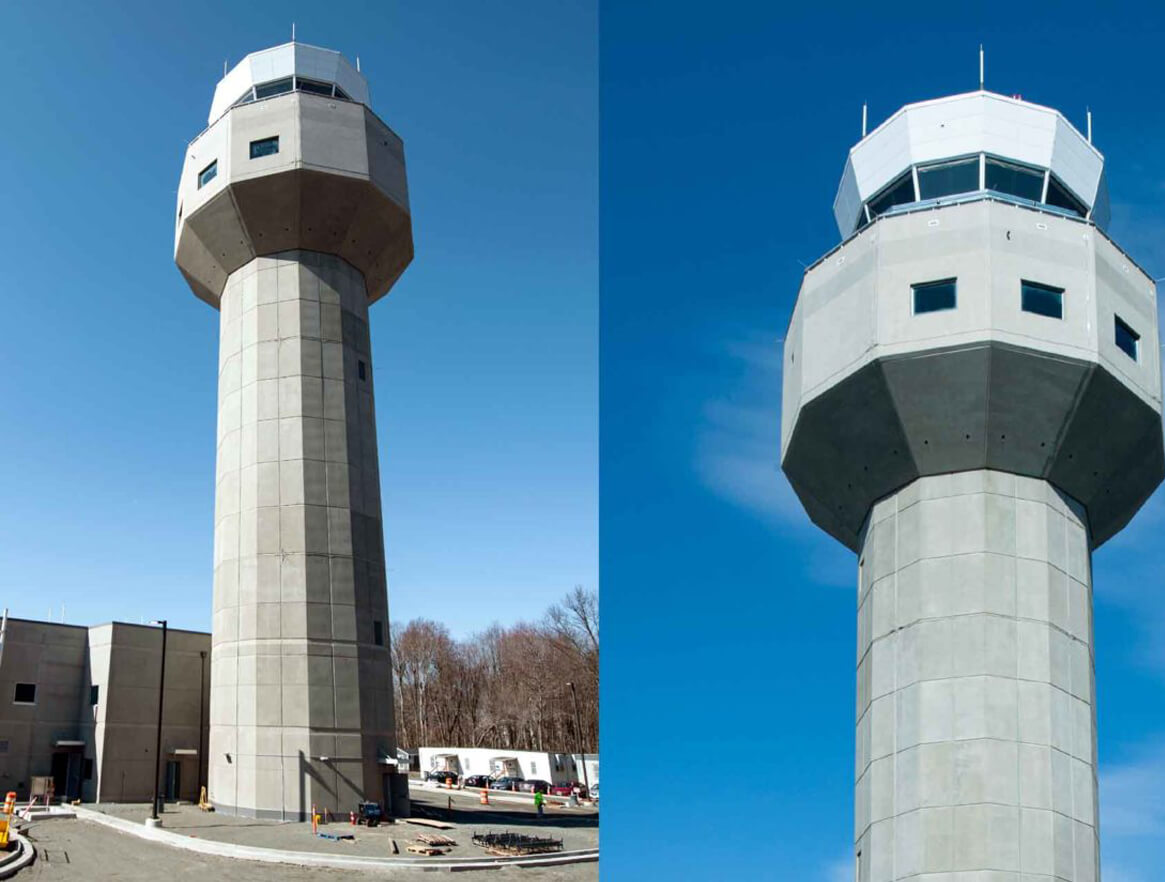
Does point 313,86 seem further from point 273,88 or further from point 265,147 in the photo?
point 265,147

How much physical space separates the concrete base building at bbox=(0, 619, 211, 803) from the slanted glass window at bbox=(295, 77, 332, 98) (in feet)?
78.8

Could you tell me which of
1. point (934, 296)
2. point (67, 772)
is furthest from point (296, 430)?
point (934, 296)

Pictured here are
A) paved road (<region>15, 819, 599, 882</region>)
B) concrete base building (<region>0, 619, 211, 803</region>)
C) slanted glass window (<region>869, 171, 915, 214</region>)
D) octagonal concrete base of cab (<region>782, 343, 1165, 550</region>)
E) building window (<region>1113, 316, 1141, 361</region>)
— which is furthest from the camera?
concrete base building (<region>0, 619, 211, 803</region>)

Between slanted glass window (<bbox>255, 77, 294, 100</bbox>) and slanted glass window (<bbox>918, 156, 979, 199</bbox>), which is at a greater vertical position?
slanted glass window (<bbox>255, 77, 294, 100</bbox>)

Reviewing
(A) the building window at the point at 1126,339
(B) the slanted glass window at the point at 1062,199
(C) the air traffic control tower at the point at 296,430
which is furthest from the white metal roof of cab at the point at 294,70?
(A) the building window at the point at 1126,339

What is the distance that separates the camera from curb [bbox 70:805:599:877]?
29781mm

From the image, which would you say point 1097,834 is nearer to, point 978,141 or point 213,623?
point 978,141

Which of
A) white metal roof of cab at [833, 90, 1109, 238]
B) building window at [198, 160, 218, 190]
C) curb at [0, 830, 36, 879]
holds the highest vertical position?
building window at [198, 160, 218, 190]

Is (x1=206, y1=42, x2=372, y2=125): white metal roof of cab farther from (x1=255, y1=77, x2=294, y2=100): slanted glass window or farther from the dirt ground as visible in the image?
the dirt ground

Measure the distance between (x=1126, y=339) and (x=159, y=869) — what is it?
93.6 ft

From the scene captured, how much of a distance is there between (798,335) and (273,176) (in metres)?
21.8

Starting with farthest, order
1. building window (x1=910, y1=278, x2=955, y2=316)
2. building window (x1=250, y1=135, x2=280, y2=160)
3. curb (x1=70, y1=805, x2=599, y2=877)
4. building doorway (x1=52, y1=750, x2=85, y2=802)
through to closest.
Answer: building doorway (x1=52, y1=750, x2=85, y2=802) → building window (x1=250, y1=135, x2=280, y2=160) → curb (x1=70, y1=805, x2=599, y2=877) → building window (x1=910, y1=278, x2=955, y2=316)

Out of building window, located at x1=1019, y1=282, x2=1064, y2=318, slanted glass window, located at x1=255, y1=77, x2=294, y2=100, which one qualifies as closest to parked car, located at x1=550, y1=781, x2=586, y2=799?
slanted glass window, located at x1=255, y1=77, x2=294, y2=100

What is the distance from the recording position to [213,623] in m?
41.5
